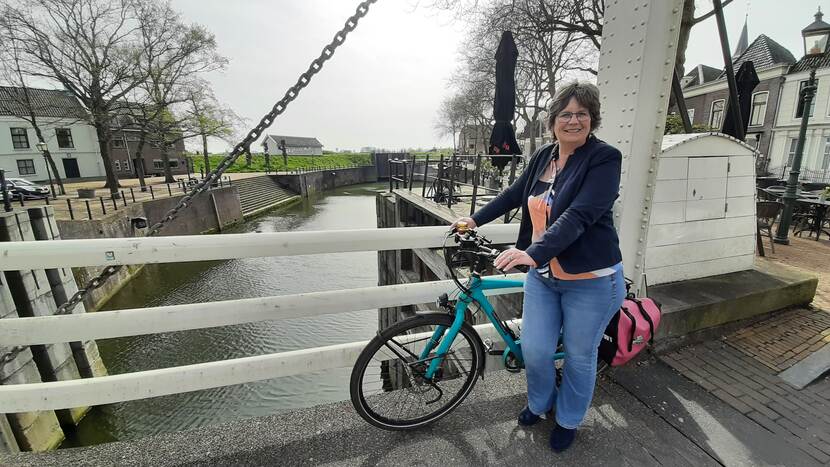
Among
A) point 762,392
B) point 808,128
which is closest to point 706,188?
point 762,392

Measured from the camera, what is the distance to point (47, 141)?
3347 cm

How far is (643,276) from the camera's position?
2611 millimetres

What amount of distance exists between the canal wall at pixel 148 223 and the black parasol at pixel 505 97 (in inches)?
234

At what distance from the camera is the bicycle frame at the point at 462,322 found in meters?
1.91

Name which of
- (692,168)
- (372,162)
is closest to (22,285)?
(692,168)

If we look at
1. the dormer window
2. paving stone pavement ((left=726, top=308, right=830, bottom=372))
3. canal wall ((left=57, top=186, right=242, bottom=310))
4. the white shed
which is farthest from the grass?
paving stone pavement ((left=726, top=308, right=830, bottom=372))

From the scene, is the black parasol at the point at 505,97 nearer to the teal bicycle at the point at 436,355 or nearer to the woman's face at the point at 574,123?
the teal bicycle at the point at 436,355

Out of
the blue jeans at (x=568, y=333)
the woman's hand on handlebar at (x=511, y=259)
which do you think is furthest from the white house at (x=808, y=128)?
the woman's hand on handlebar at (x=511, y=259)

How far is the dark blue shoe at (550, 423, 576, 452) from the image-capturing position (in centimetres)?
177

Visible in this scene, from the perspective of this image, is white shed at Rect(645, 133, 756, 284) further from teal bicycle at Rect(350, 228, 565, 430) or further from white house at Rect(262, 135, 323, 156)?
white house at Rect(262, 135, 323, 156)

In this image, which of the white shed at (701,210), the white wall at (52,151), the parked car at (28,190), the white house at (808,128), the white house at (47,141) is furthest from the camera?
the white wall at (52,151)

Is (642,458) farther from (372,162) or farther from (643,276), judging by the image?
(372,162)

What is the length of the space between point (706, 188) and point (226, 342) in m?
12.0

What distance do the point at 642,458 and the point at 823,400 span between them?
1492mm
